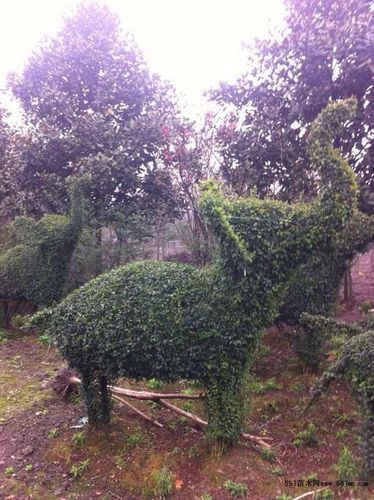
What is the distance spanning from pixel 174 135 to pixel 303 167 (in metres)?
2.65

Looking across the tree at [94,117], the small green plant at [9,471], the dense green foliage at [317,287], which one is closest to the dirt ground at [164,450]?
the small green plant at [9,471]

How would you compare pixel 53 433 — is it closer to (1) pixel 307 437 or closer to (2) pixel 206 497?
(2) pixel 206 497

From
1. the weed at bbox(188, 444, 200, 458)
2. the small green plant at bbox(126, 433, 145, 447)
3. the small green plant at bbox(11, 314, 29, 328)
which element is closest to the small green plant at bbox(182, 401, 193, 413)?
the small green plant at bbox(126, 433, 145, 447)

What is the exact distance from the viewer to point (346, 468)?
307 centimetres

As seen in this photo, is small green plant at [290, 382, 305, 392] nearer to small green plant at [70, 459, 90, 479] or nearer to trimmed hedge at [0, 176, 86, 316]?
small green plant at [70, 459, 90, 479]

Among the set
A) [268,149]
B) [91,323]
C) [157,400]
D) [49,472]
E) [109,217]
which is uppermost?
[268,149]

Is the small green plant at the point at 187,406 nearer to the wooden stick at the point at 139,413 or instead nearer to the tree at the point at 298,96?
the wooden stick at the point at 139,413

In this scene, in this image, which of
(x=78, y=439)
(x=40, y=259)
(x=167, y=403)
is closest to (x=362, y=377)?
(x=167, y=403)

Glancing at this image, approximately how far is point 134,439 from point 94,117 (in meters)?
6.42

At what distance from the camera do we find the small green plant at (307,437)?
385 centimetres

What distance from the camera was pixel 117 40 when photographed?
29.6ft

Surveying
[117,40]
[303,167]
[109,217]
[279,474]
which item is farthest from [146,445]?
[117,40]

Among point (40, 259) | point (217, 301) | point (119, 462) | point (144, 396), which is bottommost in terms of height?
point (119, 462)

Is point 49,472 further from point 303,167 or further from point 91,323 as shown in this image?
point 303,167
